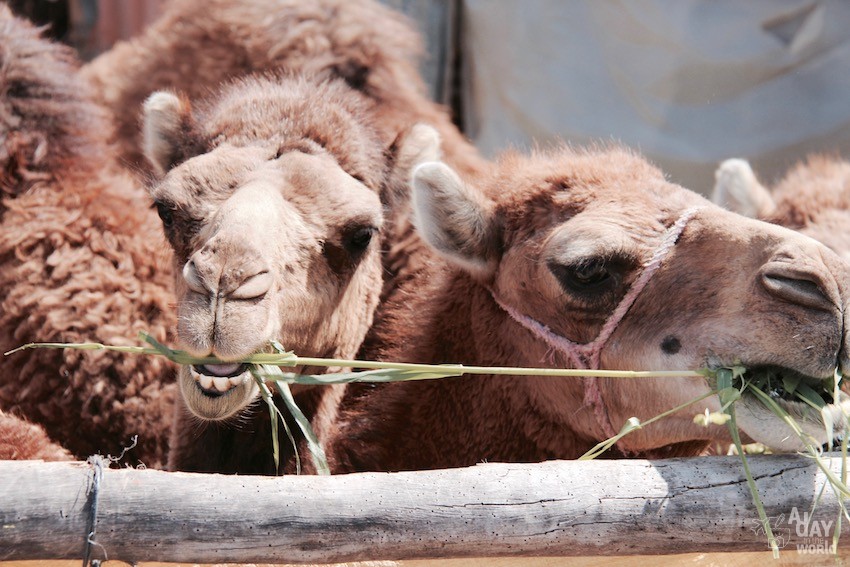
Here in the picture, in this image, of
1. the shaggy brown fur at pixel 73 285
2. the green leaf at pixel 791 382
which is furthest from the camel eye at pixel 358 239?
the green leaf at pixel 791 382

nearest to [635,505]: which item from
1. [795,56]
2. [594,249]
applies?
[594,249]

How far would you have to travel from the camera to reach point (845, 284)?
9.01ft

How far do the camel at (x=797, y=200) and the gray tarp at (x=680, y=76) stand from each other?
6.19 ft

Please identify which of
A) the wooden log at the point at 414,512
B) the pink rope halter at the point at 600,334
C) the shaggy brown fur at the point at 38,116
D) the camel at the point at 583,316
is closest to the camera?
the wooden log at the point at 414,512

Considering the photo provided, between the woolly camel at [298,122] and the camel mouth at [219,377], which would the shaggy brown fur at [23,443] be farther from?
the camel mouth at [219,377]

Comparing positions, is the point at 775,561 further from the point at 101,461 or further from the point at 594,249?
the point at 101,461

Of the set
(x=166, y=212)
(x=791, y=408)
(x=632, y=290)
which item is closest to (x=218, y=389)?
(x=166, y=212)

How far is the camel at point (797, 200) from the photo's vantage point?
15.4 ft

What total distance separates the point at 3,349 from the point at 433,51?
464 centimetres

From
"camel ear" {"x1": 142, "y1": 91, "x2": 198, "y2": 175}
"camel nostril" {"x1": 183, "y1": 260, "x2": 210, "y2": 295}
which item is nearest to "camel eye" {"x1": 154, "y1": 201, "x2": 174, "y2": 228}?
"camel ear" {"x1": 142, "y1": 91, "x2": 198, "y2": 175}

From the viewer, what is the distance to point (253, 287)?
9.11 feet

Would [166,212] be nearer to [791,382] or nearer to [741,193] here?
[791,382]

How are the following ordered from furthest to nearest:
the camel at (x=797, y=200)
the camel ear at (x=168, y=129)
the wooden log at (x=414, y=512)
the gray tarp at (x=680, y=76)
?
the gray tarp at (x=680, y=76) < the camel at (x=797, y=200) < the camel ear at (x=168, y=129) < the wooden log at (x=414, y=512)

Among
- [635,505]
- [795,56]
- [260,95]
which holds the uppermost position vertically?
[635,505]
